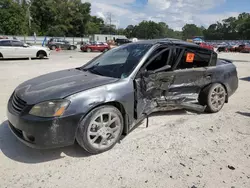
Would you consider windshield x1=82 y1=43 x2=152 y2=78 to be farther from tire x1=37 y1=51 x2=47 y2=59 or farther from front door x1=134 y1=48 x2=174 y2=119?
tire x1=37 y1=51 x2=47 y2=59

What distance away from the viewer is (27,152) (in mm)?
3047

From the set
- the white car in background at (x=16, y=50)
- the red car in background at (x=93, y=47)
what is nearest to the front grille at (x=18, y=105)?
the white car in background at (x=16, y=50)

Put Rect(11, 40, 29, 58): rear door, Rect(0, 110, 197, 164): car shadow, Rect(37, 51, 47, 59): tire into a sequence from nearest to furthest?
1. Rect(0, 110, 197, 164): car shadow
2. Rect(11, 40, 29, 58): rear door
3. Rect(37, 51, 47, 59): tire

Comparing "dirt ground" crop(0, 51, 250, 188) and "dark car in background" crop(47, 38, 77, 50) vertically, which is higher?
"dark car in background" crop(47, 38, 77, 50)

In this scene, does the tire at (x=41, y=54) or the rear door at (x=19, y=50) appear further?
the tire at (x=41, y=54)

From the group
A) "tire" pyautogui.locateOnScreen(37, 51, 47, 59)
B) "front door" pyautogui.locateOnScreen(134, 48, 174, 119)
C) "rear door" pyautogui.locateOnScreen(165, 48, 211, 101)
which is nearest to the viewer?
"front door" pyautogui.locateOnScreen(134, 48, 174, 119)

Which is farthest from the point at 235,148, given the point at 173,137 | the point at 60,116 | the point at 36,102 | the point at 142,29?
the point at 142,29

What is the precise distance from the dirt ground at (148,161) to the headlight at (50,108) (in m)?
0.69

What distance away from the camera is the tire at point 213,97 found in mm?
4438

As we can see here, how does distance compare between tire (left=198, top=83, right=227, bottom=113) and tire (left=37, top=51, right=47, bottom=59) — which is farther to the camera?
tire (left=37, top=51, right=47, bottom=59)

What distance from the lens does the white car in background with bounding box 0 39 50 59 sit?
1430 cm

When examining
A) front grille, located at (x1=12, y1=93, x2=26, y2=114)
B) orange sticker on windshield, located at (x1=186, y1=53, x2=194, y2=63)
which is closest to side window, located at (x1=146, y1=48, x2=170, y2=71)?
orange sticker on windshield, located at (x1=186, y1=53, x2=194, y2=63)

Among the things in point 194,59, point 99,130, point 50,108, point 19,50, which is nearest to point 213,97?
point 194,59

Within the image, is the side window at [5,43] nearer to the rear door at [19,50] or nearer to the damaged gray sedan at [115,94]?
the rear door at [19,50]
